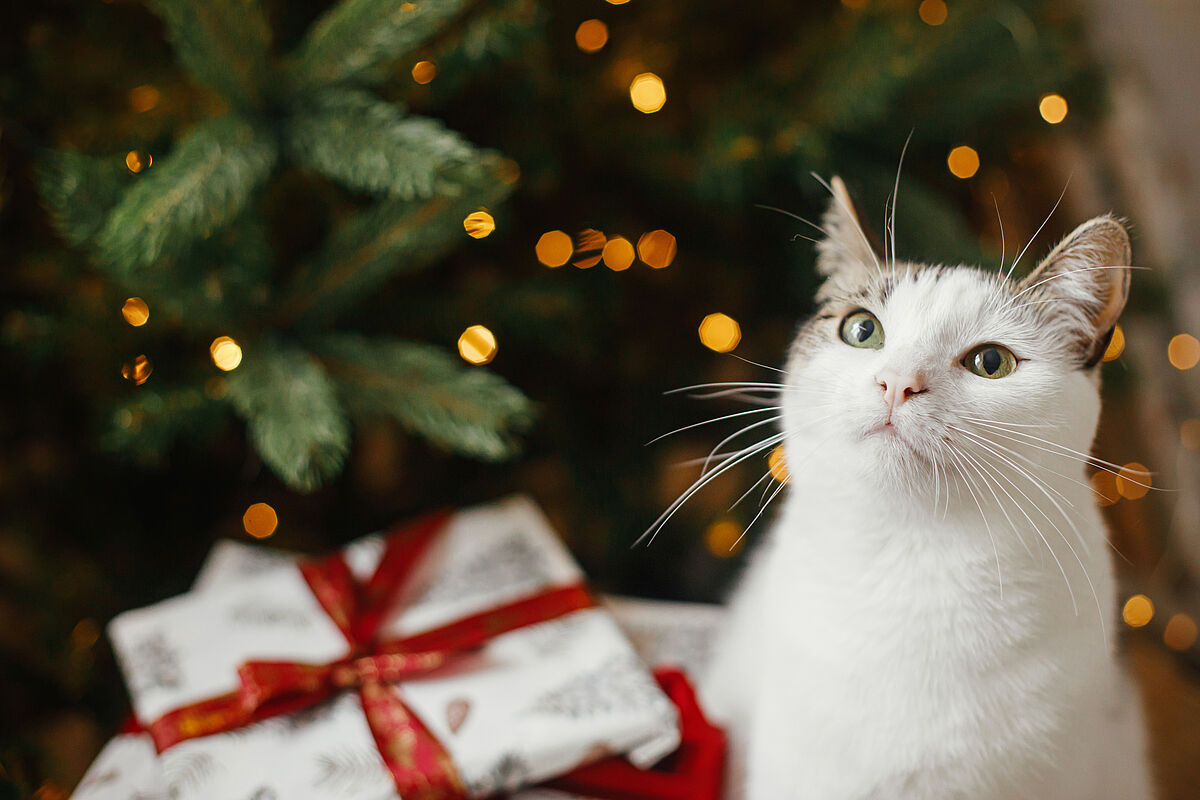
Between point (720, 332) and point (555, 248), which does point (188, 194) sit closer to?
point (555, 248)

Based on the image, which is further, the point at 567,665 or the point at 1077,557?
the point at 567,665

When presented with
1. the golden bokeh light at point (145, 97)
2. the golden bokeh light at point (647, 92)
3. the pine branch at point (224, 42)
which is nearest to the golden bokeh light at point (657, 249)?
the golden bokeh light at point (647, 92)

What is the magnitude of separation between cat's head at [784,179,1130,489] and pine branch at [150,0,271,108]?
55cm

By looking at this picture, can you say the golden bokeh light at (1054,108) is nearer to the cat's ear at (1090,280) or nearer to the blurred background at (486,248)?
the blurred background at (486,248)

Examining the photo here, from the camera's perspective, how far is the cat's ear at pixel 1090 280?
0.48 metres

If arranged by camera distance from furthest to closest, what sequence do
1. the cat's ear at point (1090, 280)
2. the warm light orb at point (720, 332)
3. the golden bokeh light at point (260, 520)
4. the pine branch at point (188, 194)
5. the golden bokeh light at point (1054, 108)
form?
the golden bokeh light at point (260, 520)
the warm light orb at point (720, 332)
the golden bokeh light at point (1054, 108)
the pine branch at point (188, 194)
the cat's ear at point (1090, 280)

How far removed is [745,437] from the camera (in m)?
0.99

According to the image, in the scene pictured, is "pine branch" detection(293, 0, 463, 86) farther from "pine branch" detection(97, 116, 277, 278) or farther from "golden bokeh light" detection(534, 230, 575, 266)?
"golden bokeh light" detection(534, 230, 575, 266)

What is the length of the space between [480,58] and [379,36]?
119 mm

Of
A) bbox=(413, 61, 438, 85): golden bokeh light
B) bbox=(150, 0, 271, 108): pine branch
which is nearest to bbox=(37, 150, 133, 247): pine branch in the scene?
bbox=(150, 0, 271, 108): pine branch

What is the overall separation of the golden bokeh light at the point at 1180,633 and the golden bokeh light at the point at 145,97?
1.42m

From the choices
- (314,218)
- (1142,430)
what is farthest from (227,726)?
(1142,430)

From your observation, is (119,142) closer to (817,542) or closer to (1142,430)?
(817,542)

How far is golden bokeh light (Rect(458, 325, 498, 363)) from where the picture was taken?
0.90 metres
